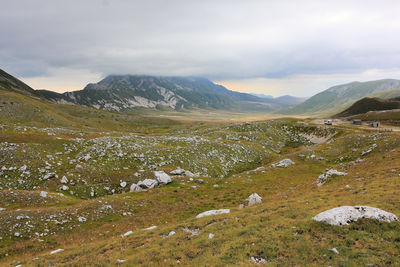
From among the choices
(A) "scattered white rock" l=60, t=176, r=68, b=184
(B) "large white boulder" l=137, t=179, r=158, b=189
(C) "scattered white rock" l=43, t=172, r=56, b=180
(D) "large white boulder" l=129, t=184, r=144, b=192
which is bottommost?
(D) "large white boulder" l=129, t=184, r=144, b=192

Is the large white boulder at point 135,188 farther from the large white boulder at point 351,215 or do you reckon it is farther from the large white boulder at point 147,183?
the large white boulder at point 351,215

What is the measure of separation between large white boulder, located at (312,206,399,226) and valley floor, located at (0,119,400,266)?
1.70 feet

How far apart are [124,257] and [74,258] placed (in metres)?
4.90

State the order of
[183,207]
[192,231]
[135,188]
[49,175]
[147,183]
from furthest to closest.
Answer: [147,183] → [135,188] → [49,175] → [183,207] → [192,231]

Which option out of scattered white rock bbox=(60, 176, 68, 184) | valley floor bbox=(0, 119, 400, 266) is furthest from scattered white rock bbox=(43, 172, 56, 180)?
scattered white rock bbox=(60, 176, 68, 184)

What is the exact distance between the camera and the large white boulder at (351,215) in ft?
48.2

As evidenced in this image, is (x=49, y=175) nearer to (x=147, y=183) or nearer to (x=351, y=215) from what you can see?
(x=147, y=183)

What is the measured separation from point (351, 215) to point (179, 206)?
2179 cm

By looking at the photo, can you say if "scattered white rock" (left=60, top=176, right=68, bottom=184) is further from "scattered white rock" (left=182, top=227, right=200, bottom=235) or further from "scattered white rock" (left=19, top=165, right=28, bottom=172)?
"scattered white rock" (left=182, top=227, right=200, bottom=235)

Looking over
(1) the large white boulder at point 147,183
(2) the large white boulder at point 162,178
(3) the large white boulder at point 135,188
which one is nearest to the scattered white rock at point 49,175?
(3) the large white boulder at point 135,188

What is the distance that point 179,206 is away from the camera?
30.2m

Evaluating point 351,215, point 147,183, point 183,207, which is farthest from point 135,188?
point 351,215

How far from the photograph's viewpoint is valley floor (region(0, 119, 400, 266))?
44.1 ft

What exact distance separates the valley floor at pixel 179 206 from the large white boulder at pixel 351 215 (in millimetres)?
518
